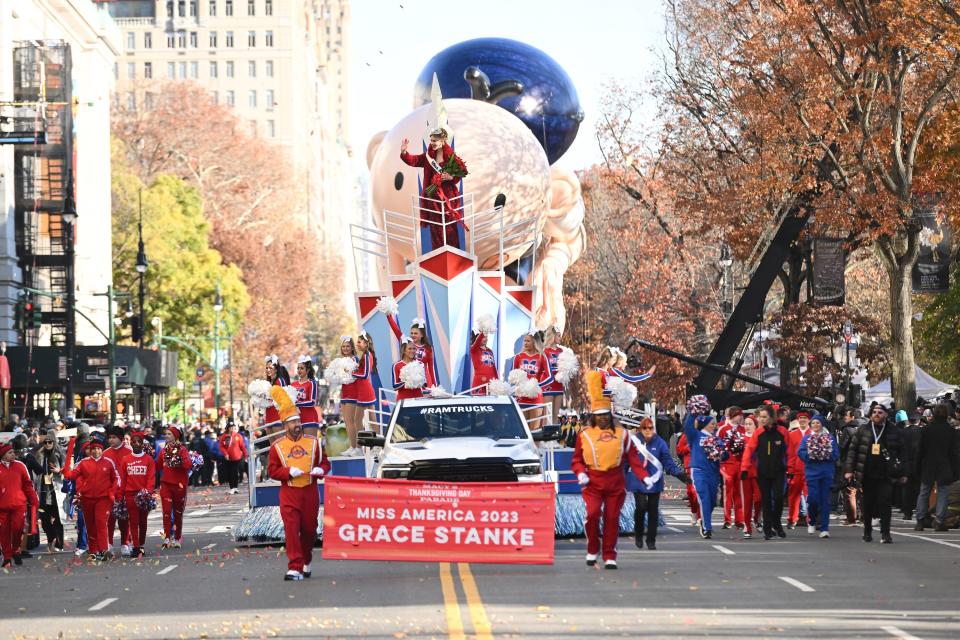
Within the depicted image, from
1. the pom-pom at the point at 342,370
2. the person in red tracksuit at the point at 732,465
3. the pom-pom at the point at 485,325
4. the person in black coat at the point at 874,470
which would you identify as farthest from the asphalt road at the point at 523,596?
the pom-pom at the point at 485,325

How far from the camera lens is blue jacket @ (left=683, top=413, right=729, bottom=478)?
23266mm

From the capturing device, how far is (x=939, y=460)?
24938mm

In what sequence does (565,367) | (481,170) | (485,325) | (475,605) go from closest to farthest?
(475,605)
(565,367)
(485,325)
(481,170)

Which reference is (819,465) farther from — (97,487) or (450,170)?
(97,487)

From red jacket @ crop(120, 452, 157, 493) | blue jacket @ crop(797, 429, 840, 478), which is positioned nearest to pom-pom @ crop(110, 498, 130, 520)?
red jacket @ crop(120, 452, 157, 493)

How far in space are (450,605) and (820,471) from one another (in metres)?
10.4

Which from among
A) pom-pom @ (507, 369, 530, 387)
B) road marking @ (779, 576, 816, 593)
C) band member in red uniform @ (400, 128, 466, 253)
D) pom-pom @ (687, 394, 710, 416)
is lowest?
road marking @ (779, 576, 816, 593)

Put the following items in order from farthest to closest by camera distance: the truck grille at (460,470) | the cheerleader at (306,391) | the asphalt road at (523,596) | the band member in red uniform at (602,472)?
1. the cheerleader at (306,391)
2. the truck grille at (460,470)
3. the band member in red uniform at (602,472)
4. the asphalt road at (523,596)

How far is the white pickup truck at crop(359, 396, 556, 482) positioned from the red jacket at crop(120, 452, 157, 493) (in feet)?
10.3

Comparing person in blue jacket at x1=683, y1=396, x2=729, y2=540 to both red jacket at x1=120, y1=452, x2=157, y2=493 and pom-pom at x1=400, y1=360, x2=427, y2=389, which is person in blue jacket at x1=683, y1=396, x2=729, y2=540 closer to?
pom-pom at x1=400, y1=360, x2=427, y2=389

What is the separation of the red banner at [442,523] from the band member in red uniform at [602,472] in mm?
864

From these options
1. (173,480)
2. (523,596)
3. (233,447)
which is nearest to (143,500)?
(173,480)

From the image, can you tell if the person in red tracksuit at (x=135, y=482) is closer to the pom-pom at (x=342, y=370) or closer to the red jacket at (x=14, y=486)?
the red jacket at (x=14, y=486)

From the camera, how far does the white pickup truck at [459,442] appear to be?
63.9ft
